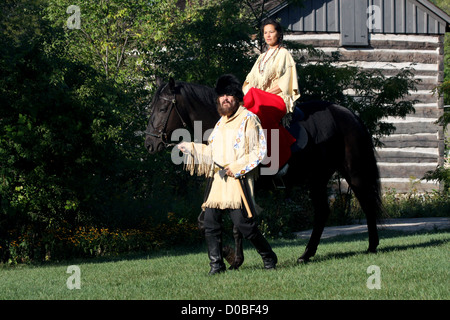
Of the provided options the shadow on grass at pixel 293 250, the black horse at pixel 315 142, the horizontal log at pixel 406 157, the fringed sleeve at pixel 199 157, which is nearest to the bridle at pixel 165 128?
the black horse at pixel 315 142

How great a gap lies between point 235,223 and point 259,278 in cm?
69

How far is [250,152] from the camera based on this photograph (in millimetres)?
6637

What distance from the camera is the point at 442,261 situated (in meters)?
7.43

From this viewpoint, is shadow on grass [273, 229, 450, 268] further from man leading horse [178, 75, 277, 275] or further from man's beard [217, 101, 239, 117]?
man's beard [217, 101, 239, 117]

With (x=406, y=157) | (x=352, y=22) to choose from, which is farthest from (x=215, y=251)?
(x=406, y=157)

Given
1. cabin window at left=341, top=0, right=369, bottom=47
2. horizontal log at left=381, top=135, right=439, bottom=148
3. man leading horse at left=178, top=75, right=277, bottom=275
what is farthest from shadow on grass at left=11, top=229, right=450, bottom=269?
cabin window at left=341, top=0, right=369, bottom=47

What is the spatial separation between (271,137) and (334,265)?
1.75 m

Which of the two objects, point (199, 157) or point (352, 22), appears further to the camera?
point (352, 22)

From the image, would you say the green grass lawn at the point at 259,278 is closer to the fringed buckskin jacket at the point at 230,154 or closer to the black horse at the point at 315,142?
the black horse at the point at 315,142

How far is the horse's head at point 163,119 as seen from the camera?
704 cm

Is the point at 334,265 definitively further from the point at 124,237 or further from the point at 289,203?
the point at 289,203

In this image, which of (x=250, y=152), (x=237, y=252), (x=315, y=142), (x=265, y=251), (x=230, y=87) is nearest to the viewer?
(x=250, y=152)

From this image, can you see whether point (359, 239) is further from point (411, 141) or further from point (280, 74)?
point (411, 141)
